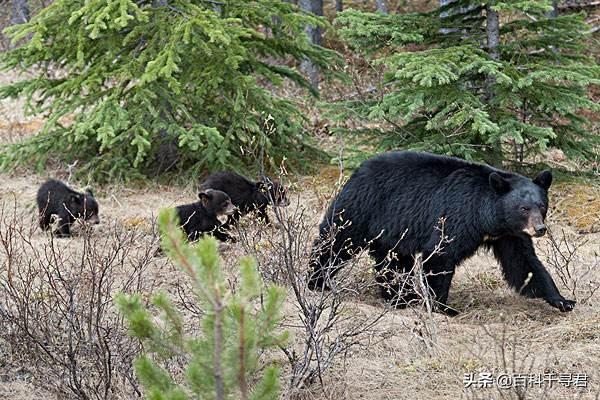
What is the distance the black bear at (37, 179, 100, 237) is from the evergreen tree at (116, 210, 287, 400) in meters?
6.54

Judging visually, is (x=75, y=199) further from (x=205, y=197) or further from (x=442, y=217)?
(x=442, y=217)

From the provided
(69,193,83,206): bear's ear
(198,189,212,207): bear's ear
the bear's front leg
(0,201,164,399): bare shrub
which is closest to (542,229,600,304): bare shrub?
the bear's front leg

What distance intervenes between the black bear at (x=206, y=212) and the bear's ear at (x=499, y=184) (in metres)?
3.65

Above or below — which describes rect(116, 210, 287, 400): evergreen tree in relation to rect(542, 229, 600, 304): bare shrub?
above

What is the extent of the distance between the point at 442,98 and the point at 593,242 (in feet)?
8.03

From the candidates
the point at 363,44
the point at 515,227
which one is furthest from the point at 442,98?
the point at 515,227

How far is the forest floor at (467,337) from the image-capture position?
6.09 meters

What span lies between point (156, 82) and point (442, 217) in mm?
5578

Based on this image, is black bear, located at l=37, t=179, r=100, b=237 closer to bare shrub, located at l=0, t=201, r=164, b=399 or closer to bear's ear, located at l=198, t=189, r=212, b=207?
bear's ear, located at l=198, t=189, r=212, b=207

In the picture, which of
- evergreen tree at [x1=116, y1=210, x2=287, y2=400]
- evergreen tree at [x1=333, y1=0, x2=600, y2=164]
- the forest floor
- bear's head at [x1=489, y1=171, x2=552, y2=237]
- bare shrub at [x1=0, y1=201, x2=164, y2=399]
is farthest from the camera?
evergreen tree at [x1=333, y1=0, x2=600, y2=164]

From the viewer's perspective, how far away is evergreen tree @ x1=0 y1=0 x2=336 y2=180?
1160 cm

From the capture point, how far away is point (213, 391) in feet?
12.9

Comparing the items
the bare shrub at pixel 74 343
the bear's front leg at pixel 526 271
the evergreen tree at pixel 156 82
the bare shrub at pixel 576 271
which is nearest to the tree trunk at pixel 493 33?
the bare shrub at pixel 576 271

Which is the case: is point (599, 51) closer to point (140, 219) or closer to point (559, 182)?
point (559, 182)
